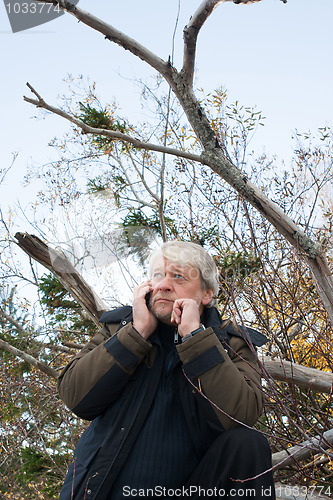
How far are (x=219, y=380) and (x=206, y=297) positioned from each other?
1.93 ft

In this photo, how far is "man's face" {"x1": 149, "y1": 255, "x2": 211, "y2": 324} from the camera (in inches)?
81.5

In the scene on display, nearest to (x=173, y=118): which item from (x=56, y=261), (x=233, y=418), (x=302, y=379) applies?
(x=56, y=261)

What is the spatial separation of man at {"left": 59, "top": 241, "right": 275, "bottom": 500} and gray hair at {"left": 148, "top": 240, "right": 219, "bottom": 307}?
19cm

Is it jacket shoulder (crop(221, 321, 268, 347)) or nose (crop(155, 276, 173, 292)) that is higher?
nose (crop(155, 276, 173, 292))

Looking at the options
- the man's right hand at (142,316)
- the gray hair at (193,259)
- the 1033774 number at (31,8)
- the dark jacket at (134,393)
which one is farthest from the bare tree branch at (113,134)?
the dark jacket at (134,393)

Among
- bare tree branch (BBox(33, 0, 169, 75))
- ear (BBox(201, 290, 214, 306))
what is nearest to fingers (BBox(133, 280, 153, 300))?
ear (BBox(201, 290, 214, 306))

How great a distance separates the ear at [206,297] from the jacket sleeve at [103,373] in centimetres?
47

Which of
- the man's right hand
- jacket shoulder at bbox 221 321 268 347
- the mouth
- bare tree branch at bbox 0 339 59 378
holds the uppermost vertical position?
bare tree branch at bbox 0 339 59 378

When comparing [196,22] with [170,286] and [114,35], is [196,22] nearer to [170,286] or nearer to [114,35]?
[114,35]

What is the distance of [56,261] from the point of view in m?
4.01

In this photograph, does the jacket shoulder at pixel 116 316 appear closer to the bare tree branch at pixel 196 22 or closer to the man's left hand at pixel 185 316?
the man's left hand at pixel 185 316

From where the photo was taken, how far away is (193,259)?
2229 mm

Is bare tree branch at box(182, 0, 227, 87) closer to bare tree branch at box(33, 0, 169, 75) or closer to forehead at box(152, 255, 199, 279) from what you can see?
bare tree branch at box(33, 0, 169, 75)

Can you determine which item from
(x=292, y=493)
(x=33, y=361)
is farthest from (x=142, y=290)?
(x=33, y=361)
